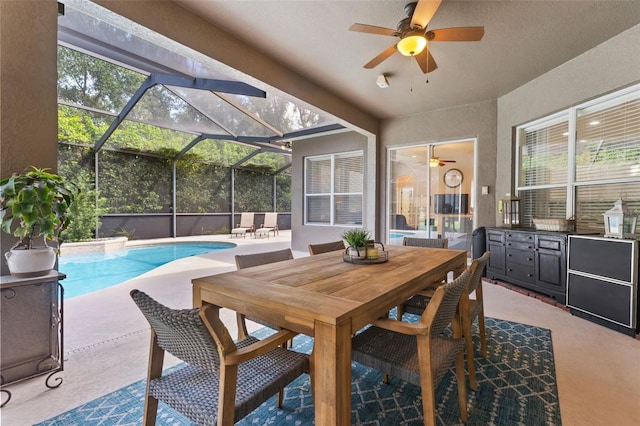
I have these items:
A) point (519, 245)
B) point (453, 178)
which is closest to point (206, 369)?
point (519, 245)

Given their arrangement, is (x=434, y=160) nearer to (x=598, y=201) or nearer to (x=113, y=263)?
(x=598, y=201)

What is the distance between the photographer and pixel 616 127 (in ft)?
11.3

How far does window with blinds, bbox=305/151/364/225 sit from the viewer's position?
23.0ft

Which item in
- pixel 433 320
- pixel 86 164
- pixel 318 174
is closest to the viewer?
pixel 433 320

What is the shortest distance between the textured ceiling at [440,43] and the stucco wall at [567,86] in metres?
0.13

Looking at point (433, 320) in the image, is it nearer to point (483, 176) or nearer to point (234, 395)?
point (234, 395)

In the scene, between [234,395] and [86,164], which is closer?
[234,395]

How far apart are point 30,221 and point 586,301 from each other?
187 inches

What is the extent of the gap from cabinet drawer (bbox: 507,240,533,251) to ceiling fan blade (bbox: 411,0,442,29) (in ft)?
10.2

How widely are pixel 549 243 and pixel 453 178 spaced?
2.78 meters

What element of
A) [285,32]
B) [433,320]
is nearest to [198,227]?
[285,32]

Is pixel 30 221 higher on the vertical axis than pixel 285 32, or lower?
lower

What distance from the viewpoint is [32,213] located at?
1747mm

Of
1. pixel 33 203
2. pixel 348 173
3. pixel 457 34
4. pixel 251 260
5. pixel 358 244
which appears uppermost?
pixel 457 34
